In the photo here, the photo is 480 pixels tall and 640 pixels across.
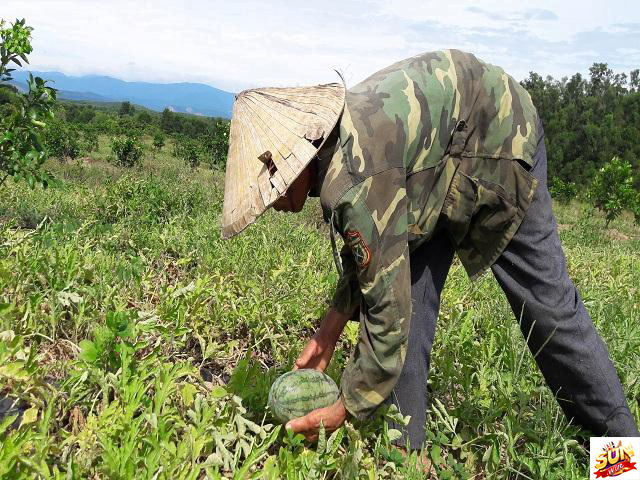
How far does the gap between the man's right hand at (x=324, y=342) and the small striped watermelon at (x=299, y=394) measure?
16 cm

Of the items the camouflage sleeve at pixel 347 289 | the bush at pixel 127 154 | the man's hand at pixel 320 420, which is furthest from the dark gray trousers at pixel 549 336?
the bush at pixel 127 154

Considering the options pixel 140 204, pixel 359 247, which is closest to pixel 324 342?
pixel 359 247

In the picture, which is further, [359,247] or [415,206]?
[415,206]

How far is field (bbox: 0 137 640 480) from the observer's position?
1.94m

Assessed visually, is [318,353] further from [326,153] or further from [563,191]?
[563,191]

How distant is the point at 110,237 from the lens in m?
3.99

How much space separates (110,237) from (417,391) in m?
2.62

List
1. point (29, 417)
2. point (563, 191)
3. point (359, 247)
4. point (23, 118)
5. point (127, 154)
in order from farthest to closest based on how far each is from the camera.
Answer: point (563, 191), point (127, 154), point (23, 118), point (29, 417), point (359, 247)

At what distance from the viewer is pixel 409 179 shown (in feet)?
6.29

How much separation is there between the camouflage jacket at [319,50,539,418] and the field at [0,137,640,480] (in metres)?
0.46

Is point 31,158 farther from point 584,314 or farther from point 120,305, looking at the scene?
point 584,314

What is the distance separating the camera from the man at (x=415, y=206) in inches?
68.7

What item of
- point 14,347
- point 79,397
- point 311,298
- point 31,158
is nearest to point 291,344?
point 311,298

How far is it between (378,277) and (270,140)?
56cm
